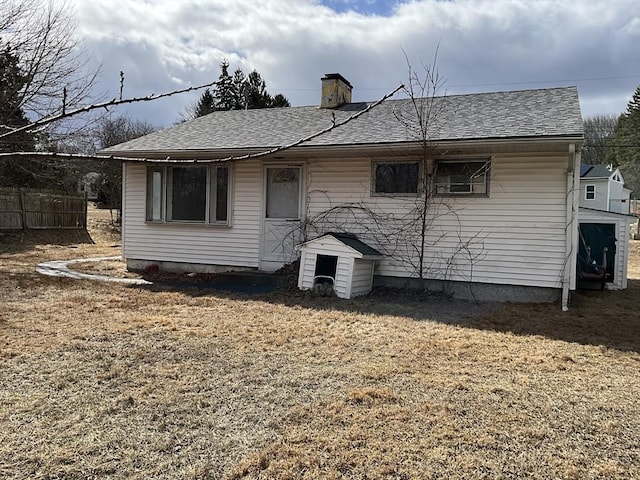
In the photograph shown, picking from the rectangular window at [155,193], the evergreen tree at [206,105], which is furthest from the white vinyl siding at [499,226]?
the evergreen tree at [206,105]

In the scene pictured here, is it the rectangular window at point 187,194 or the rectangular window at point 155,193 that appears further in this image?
the rectangular window at point 155,193

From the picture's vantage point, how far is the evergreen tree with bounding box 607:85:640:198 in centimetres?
3769

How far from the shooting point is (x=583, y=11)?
11148mm

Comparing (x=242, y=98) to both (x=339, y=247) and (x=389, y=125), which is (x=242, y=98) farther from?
(x=339, y=247)

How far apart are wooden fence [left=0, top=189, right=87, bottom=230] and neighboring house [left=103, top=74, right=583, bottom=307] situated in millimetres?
8836

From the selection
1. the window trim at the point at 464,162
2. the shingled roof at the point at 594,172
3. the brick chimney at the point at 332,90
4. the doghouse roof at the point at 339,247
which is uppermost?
the shingled roof at the point at 594,172

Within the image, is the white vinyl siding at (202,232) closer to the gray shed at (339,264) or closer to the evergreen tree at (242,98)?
the gray shed at (339,264)

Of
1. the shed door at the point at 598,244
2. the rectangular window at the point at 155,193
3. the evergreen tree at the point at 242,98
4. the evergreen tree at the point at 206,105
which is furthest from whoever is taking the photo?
the evergreen tree at the point at 206,105

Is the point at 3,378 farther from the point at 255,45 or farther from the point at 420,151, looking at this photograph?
the point at 255,45

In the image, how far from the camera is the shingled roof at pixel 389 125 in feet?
24.1

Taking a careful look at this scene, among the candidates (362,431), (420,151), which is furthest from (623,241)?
(362,431)

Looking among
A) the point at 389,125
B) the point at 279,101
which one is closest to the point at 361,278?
the point at 389,125

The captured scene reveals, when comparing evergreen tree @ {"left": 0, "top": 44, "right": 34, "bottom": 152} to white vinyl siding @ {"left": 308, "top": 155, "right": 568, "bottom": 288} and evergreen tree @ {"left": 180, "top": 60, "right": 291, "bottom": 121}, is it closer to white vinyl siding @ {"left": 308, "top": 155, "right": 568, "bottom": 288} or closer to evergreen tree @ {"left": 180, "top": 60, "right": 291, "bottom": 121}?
white vinyl siding @ {"left": 308, "top": 155, "right": 568, "bottom": 288}

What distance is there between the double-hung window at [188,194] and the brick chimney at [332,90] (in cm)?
330
